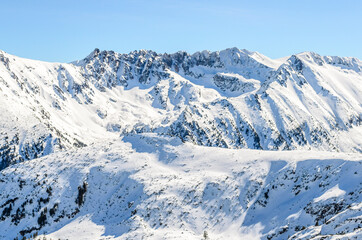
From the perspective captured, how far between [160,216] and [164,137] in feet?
120

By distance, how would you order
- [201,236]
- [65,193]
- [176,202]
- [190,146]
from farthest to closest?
1. [190,146]
2. [65,193]
3. [176,202]
4. [201,236]

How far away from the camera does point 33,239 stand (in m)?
85.8

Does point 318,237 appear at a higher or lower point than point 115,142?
lower

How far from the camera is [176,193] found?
94188 millimetres

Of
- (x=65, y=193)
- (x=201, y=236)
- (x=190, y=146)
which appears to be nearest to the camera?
(x=201, y=236)

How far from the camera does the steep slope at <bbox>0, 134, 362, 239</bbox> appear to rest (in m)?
82.7

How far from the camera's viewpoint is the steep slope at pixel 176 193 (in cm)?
8269

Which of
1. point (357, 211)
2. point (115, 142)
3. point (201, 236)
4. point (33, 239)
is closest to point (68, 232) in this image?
point (33, 239)

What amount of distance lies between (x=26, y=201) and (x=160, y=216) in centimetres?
3622

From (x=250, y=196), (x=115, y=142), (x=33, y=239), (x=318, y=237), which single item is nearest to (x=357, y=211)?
(x=318, y=237)

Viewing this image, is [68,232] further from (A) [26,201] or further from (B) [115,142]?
(B) [115,142]

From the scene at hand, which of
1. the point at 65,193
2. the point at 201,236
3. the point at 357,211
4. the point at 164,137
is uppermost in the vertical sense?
the point at 164,137

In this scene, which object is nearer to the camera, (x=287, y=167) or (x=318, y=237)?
(x=318, y=237)

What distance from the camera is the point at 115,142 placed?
120 meters
